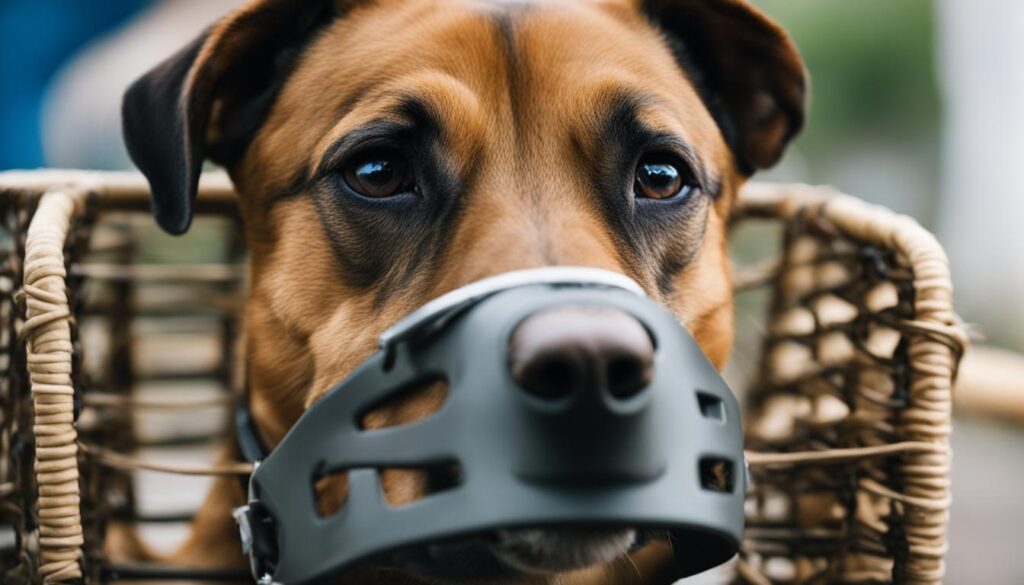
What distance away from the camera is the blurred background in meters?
5.05

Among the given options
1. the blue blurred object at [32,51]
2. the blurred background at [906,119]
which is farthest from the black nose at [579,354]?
the blue blurred object at [32,51]

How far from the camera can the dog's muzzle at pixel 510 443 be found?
133 cm

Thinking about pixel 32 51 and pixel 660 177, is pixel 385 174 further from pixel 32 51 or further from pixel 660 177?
pixel 32 51

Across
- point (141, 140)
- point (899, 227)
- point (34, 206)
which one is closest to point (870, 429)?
point (899, 227)

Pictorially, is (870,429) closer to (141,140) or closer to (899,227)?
(899,227)

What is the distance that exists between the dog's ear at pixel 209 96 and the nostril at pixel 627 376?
1.18m

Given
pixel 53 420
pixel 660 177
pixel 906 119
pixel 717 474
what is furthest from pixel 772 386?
pixel 906 119

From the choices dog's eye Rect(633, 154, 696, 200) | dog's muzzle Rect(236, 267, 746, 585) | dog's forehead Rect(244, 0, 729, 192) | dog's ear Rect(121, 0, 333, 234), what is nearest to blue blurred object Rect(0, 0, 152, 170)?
dog's ear Rect(121, 0, 333, 234)

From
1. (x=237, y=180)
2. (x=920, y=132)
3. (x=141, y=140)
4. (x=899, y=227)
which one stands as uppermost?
(x=141, y=140)

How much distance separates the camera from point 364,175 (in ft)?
6.62

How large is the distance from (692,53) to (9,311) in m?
1.67

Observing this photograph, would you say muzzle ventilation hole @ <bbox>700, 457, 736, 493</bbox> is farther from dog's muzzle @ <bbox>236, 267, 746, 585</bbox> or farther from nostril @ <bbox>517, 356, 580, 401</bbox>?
nostril @ <bbox>517, 356, 580, 401</bbox>

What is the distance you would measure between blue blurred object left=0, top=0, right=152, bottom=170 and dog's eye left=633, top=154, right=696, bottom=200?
4.09 meters

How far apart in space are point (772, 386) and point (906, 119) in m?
14.0
